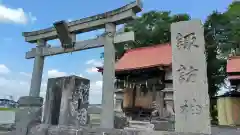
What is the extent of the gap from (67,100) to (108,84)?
1.84m

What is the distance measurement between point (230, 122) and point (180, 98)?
28.3 feet

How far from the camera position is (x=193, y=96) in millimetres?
5156

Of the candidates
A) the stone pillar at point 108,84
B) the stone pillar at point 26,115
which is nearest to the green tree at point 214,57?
the stone pillar at point 108,84

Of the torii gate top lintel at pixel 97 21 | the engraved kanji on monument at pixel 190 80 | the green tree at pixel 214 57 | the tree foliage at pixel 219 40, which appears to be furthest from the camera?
the green tree at pixel 214 57

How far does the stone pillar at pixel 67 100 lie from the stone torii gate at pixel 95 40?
3.34 ft

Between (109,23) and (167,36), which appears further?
(167,36)

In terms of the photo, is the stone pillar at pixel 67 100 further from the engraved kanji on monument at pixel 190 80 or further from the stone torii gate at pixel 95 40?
the engraved kanji on monument at pixel 190 80

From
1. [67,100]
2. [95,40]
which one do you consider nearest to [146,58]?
[95,40]

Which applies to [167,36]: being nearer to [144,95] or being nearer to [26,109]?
[144,95]

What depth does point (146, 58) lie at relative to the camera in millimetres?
13359

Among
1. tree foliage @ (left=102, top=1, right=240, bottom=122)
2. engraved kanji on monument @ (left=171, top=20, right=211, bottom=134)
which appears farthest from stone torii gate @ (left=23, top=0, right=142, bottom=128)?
tree foliage @ (left=102, top=1, right=240, bottom=122)

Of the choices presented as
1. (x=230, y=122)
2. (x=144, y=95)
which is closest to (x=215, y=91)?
(x=230, y=122)

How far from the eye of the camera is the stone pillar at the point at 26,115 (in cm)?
688

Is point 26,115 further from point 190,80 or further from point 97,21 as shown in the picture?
point 190,80
